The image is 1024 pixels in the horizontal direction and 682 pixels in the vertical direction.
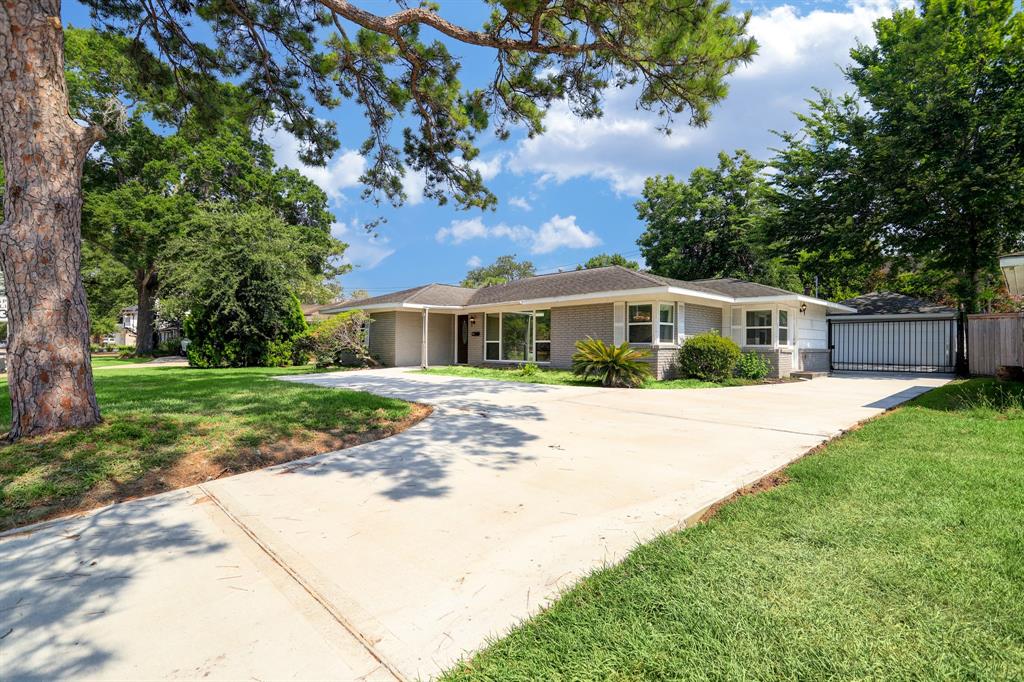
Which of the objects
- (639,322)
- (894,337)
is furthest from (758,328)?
(894,337)

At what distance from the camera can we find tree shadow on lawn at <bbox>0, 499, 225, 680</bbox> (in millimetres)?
1881

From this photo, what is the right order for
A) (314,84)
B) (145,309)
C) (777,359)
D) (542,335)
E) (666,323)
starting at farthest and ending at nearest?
(145,309), (542,335), (777,359), (666,323), (314,84)

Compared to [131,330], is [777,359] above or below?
below

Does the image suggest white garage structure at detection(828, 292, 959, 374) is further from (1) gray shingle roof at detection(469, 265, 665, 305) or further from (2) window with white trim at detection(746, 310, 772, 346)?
(1) gray shingle roof at detection(469, 265, 665, 305)

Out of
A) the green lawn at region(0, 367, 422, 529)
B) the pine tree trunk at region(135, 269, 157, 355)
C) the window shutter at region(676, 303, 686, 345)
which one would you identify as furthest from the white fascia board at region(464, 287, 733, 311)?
the pine tree trunk at region(135, 269, 157, 355)

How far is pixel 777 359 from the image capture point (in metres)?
14.5

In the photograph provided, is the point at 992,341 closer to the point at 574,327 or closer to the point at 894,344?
the point at 894,344

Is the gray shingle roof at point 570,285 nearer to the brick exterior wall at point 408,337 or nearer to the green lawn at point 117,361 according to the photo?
the brick exterior wall at point 408,337

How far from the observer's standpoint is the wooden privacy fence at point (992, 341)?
10164mm

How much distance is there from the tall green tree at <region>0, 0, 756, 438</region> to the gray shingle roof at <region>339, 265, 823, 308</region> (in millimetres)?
6153

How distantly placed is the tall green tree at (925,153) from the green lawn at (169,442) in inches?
742

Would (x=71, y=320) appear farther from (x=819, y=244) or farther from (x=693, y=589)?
(x=819, y=244)

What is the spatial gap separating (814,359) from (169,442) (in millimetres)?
18633

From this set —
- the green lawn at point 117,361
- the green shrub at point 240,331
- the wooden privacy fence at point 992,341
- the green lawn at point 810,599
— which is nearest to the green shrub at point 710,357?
the wooden privacy fence at point 992,341
